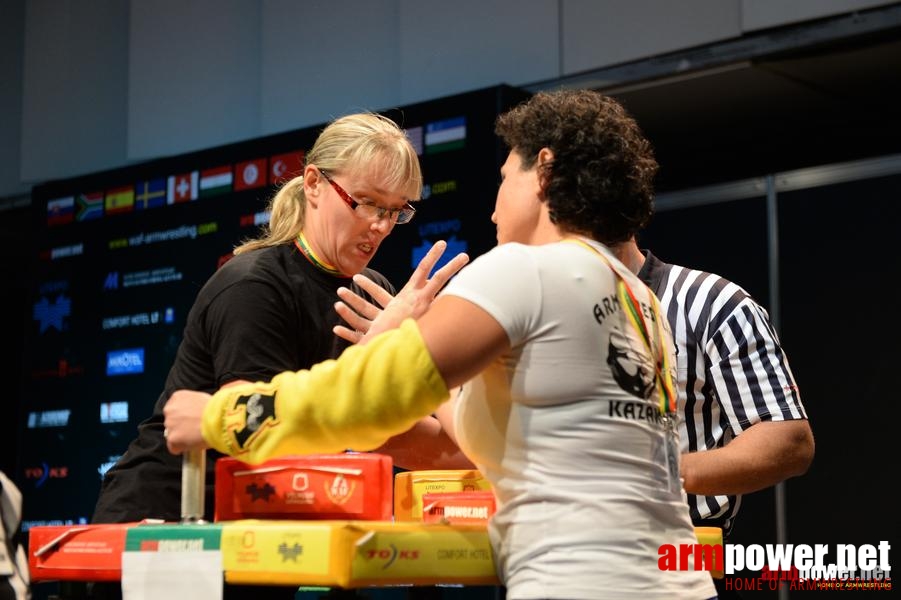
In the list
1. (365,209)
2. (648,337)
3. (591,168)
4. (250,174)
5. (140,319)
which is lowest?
(648,337)

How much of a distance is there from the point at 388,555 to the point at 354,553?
0.18 feet

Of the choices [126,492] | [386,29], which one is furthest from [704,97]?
[126,492]

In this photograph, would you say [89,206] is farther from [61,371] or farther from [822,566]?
[822,566]

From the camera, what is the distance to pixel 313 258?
89.1 inches

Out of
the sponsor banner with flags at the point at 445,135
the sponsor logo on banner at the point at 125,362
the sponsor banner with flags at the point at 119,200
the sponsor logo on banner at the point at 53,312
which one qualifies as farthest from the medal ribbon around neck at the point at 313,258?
the sponsor logo on banner at the point at 53,312

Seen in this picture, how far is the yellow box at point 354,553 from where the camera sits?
1318 millimetres

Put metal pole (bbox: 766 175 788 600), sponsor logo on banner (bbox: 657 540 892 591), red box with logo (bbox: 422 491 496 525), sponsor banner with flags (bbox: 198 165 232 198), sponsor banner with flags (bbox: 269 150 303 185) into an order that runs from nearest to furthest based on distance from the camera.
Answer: red box with logo (bbox: 422 491 496 525)
sponsor logo on banner (bbox: 657 540 892 591)
metal pole (bbox: 766 175 788 600)
sponsor banner with flags (bbox: 269 150 303 185)
sponsor banner with flags (bbox: 198 165 232 198)

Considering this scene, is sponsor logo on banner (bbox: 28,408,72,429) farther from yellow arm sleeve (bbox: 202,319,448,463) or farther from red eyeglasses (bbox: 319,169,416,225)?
yellow arm sleeve (bbox: 202,319,448,463)

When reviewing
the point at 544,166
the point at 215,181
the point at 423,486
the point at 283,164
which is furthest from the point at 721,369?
the point at 215,181

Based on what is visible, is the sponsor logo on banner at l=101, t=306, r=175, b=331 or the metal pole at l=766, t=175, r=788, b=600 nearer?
the metal pole at l=766, t=175, r=788, b=600

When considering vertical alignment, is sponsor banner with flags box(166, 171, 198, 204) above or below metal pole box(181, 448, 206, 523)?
above

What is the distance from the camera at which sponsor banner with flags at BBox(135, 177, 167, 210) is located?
5.37m

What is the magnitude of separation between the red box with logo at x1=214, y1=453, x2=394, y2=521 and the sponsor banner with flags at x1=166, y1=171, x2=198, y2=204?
12.8ft

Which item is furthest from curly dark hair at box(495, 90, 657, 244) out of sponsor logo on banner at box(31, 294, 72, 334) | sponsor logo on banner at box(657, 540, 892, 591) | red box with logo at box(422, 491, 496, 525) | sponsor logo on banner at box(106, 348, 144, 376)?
sponsor logo on banner at box(31, 294, 72, 334)
